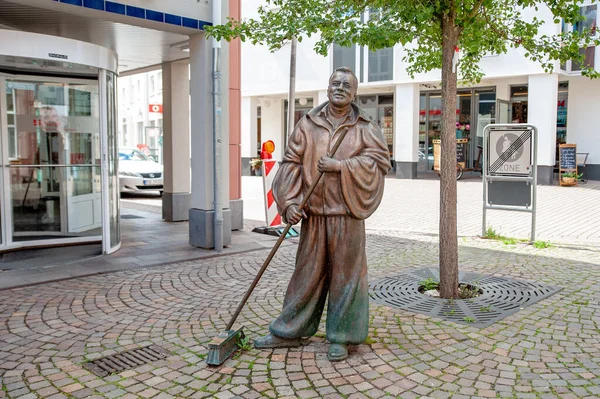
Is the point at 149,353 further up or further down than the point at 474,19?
further down

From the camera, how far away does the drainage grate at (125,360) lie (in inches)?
154

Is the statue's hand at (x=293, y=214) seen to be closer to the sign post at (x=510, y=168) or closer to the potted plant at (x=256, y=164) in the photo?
the sign post at (x=510, y=168)

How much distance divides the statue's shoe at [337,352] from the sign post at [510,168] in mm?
5611

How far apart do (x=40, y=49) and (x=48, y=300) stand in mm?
3088

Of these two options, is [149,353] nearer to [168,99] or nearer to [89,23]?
[89,23]

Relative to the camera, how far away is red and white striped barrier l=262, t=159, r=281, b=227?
9.71m

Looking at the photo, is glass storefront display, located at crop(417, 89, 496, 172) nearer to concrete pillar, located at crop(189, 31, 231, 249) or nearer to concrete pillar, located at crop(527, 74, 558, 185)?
concrete pillar, located at crop(527, 74, 558, 185)

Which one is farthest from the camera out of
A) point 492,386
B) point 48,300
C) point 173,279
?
point 173,279

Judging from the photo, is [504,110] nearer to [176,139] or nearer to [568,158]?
[568,158]

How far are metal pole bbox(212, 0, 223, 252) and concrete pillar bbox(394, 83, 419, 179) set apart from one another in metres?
14.2

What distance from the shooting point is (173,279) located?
6441 millimetres

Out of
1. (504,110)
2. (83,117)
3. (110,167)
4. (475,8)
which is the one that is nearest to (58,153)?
(83,117)

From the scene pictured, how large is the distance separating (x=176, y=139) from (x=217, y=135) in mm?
3281

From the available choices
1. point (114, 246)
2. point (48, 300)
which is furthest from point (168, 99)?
point (48, 300)
